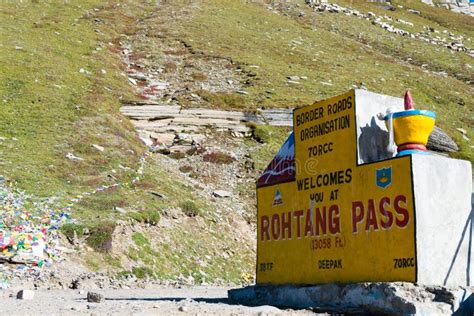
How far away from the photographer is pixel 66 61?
48.3 m

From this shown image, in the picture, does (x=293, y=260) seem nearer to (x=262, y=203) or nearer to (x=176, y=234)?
(x=262, y=203)

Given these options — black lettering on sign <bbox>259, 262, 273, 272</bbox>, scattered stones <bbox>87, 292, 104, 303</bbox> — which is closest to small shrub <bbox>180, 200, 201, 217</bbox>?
black lettering on sign <bbox>259, 262, 273, 272</bbox>

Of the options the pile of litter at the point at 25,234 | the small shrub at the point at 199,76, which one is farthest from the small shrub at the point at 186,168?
the small shrub at the point at 199,76

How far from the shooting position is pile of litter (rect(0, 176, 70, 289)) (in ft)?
68.2

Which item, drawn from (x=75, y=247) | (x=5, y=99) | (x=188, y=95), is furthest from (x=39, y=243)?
(x=188, y=95)

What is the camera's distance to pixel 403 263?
40.6ft

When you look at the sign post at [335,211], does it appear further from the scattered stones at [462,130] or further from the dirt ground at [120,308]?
the scattered stones at [462,130]

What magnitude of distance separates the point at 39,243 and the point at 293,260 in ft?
31.9

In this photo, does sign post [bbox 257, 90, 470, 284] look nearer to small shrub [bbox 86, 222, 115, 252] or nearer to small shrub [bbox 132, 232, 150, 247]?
small shrub [bbox 86, 222, 115, 252]

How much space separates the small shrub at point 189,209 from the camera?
28531 mm

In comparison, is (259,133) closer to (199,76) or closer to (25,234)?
(199,76)

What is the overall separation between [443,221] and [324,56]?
2143 inches

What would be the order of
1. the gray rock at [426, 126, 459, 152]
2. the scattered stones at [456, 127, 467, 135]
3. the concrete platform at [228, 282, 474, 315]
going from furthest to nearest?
1. the scattered stones at [456, 127, 467, 135]
2. the gray rock at [426, 126, 459, 152]
3. the concrete platform at [228, 282, 474, 315]

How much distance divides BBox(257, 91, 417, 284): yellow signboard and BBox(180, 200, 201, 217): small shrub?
40.3 feet
